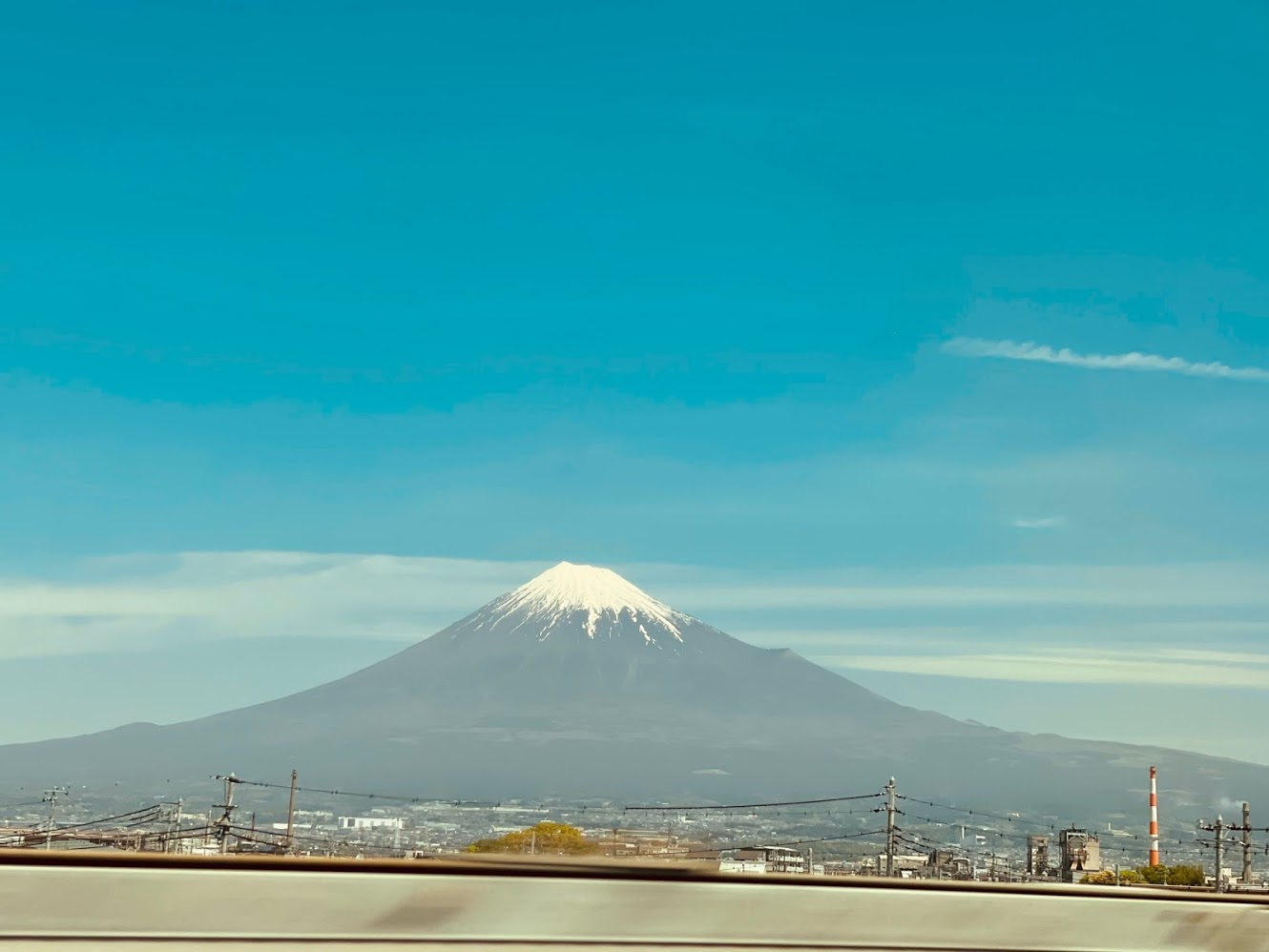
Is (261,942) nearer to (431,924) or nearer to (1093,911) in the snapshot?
(431,924)

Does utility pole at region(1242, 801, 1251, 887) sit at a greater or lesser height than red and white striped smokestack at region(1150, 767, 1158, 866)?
lesser

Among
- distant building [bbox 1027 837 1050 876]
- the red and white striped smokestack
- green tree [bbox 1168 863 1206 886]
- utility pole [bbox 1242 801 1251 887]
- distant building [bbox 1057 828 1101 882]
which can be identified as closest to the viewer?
the red and white striped smokestack

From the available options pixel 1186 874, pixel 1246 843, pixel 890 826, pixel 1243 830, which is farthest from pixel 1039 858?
pixel 890 826

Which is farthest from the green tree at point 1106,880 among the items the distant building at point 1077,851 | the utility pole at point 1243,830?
the utility pole at point 1243,830

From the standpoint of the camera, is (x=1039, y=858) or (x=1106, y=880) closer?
(x=1106, y=880)

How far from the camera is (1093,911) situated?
5.25 metres

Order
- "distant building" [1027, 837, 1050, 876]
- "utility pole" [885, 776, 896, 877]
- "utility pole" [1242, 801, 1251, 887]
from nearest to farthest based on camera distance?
"utility pole" [885, 776, 896, 877] < "utility pole" [1242, 801, 1251, 887] < "distant building" [1027, 837, 1050, 876]

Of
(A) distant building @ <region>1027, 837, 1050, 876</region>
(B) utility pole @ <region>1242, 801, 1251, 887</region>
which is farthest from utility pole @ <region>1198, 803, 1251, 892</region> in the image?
(A) distant building @ <region>1027, 837, 1050, 876</region>

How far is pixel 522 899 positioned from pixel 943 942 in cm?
169

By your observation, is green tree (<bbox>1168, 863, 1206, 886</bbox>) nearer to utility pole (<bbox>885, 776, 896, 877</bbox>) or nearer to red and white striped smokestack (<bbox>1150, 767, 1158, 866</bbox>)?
utility pole (<bbox>885, 776, 896, 877</bbox>)

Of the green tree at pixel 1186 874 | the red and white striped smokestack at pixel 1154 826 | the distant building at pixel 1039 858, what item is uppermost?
the red and white striped smokestack at pixel 1154 826

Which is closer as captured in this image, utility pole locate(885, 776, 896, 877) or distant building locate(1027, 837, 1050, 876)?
utility pole locate(885, 776, 896, 877)

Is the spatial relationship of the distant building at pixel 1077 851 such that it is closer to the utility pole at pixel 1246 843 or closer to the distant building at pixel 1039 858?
the distant building at pixel 1039 858

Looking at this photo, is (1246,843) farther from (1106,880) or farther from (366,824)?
(366,824)
